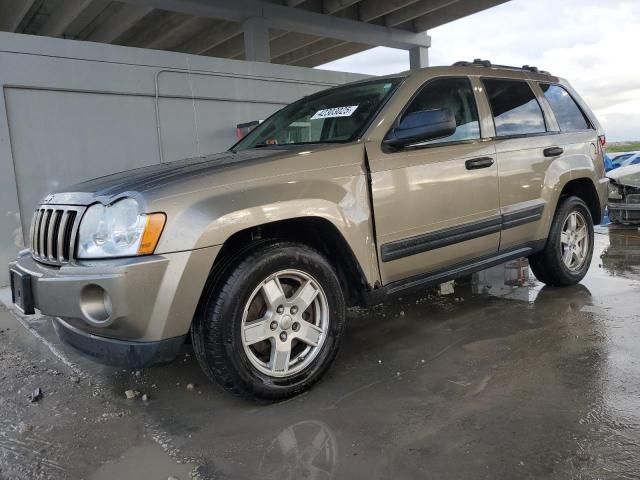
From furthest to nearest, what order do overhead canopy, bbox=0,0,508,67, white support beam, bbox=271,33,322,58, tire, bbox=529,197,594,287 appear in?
white support beam, bbox=271,33,322,58, overhead canopy, bbox=0,0,508,67, tire, bbox=529,197,594,287

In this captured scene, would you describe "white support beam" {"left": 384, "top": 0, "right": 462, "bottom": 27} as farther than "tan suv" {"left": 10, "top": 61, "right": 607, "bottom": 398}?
Yes

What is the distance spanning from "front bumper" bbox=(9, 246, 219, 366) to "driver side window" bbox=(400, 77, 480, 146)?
1.92 metres

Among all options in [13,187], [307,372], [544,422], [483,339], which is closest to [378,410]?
[307,372]

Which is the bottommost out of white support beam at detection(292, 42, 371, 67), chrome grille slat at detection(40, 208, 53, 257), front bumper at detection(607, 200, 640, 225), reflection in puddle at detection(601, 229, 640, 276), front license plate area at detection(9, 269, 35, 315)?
reflection in puddle at detection(601, 229, 640, 276)

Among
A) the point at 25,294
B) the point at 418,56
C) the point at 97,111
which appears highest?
the point at 418,56

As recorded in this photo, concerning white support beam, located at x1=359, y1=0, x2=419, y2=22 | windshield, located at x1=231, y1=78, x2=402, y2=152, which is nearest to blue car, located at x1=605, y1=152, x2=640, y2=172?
white support beam, located at x1=359, y1=0, x2=419, y2=22

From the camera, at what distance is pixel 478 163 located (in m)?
3.70

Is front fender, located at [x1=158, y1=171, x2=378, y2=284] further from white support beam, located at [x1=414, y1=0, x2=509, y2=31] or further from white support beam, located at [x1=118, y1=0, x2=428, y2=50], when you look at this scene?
white support beam, located at [x1=414, y1=0, x2=509, y2=31]

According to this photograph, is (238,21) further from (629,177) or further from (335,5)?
(629,177)

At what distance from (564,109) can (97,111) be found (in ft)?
19.4

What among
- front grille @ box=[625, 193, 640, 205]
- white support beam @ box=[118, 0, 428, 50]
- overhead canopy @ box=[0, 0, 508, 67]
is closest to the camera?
front grille @ box=[625, 193, 640, 205]

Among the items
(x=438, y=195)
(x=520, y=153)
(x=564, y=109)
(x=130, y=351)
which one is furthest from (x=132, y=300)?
(x=564, y=109)

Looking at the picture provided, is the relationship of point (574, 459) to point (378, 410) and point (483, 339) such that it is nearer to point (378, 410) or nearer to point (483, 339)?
point (378, 410)

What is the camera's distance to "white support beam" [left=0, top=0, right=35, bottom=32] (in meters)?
11.8
